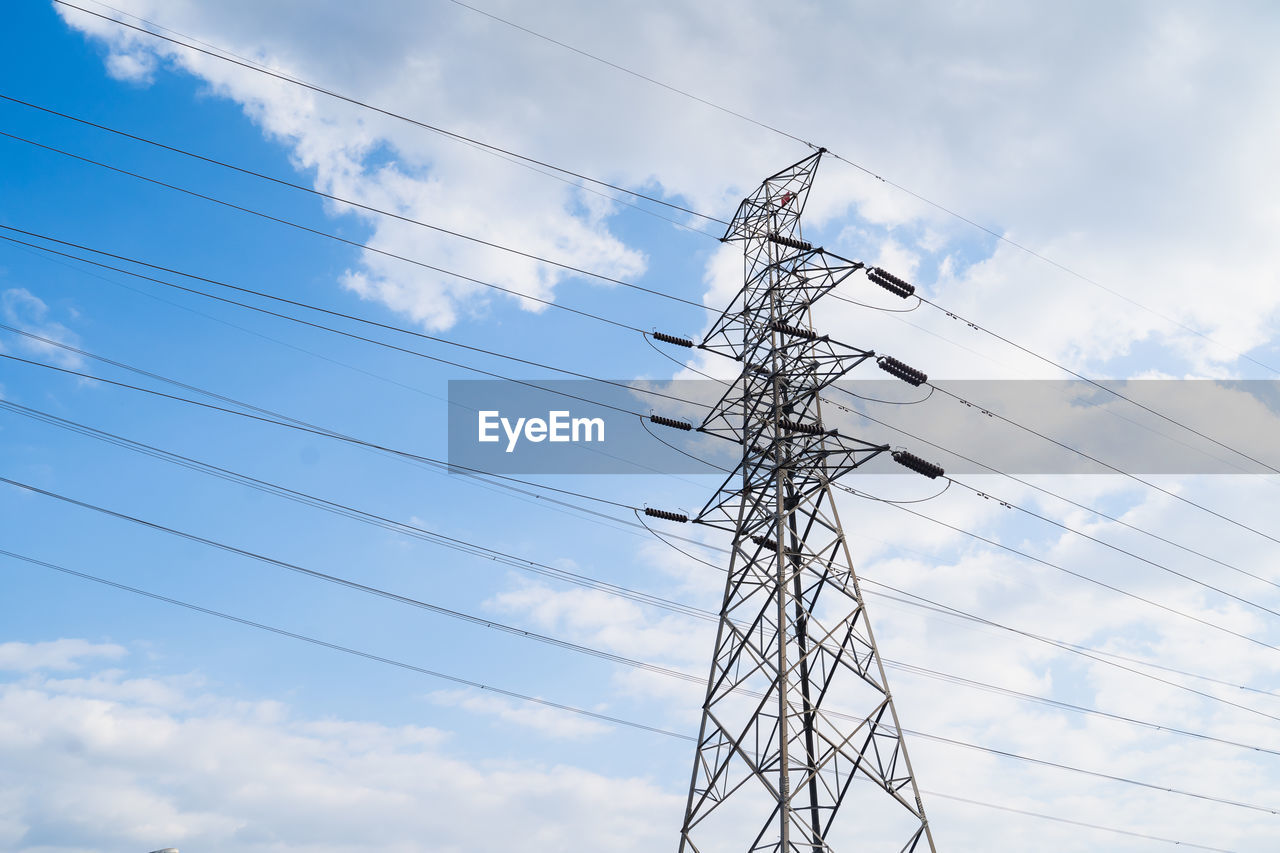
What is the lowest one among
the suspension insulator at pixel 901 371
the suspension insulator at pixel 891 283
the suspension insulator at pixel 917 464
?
the suspension insulator at pixel 917 464

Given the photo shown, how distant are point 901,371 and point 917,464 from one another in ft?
8.49

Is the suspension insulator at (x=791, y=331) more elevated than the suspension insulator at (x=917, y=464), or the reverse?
the suspension insulator at (x=791, y=331)

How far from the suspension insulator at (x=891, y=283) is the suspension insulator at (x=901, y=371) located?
238 centimetres

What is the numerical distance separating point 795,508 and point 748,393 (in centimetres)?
354

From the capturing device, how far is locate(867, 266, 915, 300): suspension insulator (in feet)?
89.1

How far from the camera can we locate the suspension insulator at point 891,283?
2717cm

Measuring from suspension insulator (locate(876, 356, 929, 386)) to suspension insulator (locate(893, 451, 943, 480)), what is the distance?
2.30 meters

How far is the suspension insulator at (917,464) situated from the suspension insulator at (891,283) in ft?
16.6

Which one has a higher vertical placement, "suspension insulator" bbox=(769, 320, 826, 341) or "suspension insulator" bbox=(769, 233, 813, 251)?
"suspension insulator" bbox=(769, 233, 813, 251)

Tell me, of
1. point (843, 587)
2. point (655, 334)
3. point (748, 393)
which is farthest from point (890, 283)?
point (843, 587)

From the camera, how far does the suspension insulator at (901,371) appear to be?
85.8 feet

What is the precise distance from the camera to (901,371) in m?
26.2

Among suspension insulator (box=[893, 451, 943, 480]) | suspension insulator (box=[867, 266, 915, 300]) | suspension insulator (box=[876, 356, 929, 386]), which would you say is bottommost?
suspension insulator (box=[893, 451, 943, 480])

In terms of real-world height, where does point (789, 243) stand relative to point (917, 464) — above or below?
above
